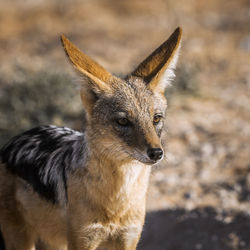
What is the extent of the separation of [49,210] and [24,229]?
0.43 m

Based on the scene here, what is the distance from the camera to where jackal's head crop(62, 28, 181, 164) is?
367 cm

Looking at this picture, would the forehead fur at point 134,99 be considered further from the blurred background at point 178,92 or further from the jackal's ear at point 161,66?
the blurred background at point 178,92

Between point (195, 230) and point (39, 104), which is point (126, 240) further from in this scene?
point (39, 104)

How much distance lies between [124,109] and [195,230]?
2.67 metres

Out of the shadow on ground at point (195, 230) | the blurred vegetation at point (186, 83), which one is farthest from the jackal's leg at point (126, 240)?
the blurred vegetation at point (186, 83)

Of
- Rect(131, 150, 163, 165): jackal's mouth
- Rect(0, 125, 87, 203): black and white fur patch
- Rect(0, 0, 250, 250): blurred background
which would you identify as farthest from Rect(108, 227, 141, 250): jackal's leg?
Rect(0, 0, 250, 250): blurred background

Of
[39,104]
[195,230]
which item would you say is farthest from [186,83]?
[195,230]

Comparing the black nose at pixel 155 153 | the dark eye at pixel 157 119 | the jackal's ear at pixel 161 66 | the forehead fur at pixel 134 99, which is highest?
the jackal's ear at pixel 161 66

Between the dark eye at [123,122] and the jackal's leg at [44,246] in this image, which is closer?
the dark eye at [123,122]

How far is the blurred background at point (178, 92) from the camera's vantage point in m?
6.02

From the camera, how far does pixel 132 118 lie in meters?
3.76

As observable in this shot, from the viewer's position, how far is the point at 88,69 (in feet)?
12.9

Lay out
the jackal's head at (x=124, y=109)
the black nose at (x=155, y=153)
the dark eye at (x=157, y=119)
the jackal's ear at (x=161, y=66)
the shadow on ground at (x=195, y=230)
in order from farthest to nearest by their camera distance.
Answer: the shadow on ground at (x=195, y=230), the jackal's ear at (x=161, y=66), the dark eye at (x=157, y=119), the jackal's head at (x=124, y=109), the black nose at (x=155, y=153)

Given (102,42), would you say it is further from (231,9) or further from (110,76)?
(110,76)
